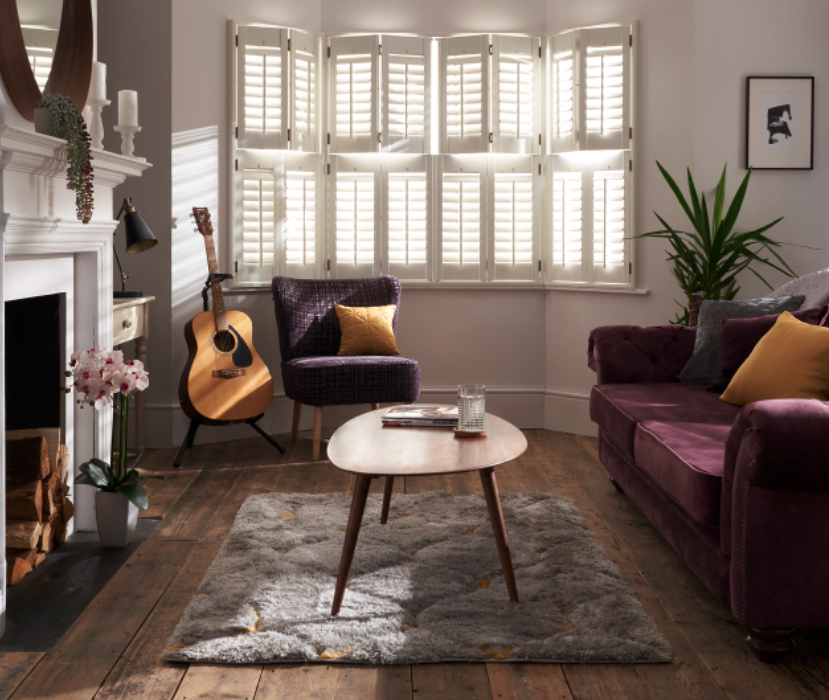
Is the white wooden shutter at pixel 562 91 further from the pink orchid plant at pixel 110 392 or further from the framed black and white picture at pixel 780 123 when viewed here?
the pink orchid plant at pixel 110 392

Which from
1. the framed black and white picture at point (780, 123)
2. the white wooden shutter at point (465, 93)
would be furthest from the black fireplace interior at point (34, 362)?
the framed black and white picture at point (780, 123)

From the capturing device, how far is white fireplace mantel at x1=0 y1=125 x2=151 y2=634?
7.86 ft

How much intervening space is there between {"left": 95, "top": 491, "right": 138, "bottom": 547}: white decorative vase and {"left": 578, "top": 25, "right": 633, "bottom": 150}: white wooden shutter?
3.20 m

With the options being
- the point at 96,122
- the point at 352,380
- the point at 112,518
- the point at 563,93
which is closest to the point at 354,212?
the point at 352,380

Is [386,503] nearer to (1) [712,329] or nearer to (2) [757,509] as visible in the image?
(2) [757,509]

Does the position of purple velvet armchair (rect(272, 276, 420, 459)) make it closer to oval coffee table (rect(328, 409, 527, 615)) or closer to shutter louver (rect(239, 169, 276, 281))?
shutter louver (rect(239, 169, 276, 281))

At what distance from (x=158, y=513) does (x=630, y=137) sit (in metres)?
3.14

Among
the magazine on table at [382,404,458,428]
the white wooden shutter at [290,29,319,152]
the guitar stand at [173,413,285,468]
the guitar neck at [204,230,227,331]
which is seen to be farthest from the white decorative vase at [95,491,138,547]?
the white wooden shutter at [290,29,319,152]

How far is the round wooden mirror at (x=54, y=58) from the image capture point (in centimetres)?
248

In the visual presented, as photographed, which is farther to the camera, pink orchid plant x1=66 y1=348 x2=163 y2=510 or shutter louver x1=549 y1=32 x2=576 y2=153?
shutter louver x1=549 y1=32 x2=576 y2=153

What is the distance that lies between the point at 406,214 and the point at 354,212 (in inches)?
12.1

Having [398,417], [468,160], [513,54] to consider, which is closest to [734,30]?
[513,54]

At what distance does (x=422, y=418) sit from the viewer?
294 centimetres

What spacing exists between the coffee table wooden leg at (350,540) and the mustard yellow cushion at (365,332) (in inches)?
90.6
